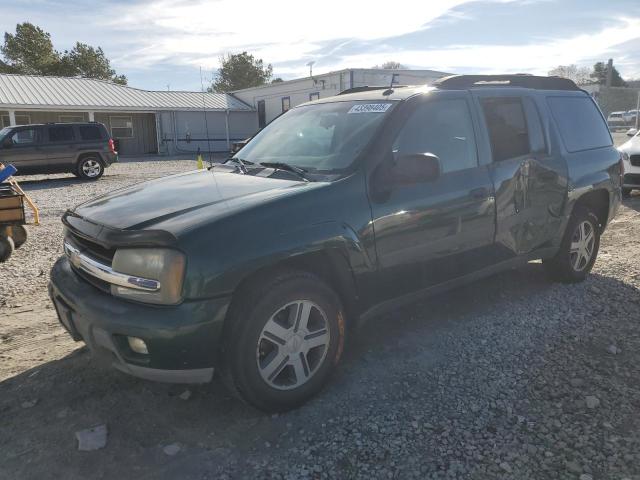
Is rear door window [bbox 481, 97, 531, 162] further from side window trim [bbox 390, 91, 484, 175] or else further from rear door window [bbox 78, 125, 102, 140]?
rear door window [bbox 78, 125, 102, 140]

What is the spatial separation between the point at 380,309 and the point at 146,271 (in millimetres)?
1547

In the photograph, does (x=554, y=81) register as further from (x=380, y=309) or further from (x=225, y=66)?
(x=225, y=66)

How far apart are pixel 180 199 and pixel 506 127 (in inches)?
108

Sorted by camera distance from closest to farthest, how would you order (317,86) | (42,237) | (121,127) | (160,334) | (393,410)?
(160,334) → (393,410) → (42,237) → (317,86) → (121,127)

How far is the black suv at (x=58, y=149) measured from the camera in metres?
15.2

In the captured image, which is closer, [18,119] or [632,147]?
[632,147]

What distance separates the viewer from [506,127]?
419 centimetres

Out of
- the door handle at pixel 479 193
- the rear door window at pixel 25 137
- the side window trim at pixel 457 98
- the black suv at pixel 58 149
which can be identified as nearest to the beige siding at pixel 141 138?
the black suv at pixel 58 149

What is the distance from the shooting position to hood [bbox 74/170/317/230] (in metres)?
2.81

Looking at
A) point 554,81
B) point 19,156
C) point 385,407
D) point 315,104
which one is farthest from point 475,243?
point 19,156

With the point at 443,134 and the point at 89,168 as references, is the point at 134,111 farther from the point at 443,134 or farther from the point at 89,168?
the point at 443,134

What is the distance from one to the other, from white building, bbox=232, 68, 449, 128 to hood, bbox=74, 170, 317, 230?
15.0 meters

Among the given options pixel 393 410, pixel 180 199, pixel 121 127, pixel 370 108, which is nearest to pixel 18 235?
pixel 180 199

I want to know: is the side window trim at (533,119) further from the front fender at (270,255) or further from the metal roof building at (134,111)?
the metal roof building at (134,111)
